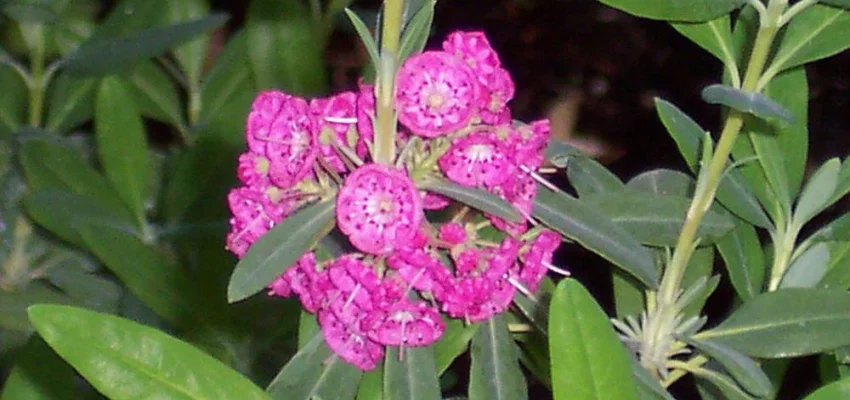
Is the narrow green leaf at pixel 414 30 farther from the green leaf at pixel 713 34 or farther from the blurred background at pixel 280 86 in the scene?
the blurred background at pixel 280 86

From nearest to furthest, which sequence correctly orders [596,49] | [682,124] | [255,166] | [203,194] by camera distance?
1. [255,166]
2. [682,124]
3. [203,194]
4. [596,49]

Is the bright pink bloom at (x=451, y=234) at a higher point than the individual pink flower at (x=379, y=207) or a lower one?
lower

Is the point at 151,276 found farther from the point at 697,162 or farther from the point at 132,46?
the point at 697,162

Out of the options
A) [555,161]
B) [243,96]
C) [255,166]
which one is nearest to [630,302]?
[555,161]

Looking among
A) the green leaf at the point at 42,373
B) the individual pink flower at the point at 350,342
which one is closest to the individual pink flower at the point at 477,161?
the individual pink flower at the point at 350,342

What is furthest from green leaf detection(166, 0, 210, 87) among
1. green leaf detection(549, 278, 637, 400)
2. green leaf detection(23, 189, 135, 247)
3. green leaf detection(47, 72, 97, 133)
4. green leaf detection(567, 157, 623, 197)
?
green leaf detection(549, 278, 637, 400)

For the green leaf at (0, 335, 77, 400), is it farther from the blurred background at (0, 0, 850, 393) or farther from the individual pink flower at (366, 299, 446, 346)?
the individual pink flower at (366, 299, 446, 346)

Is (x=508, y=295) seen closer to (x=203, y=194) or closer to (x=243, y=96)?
(x=203, y=194)
